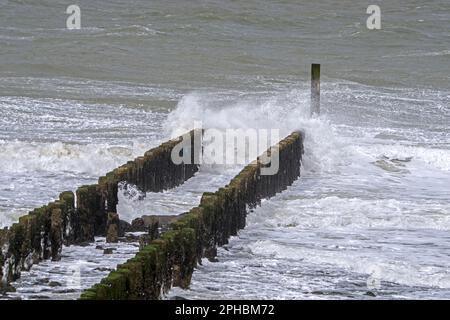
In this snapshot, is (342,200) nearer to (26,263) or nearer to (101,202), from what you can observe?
(101,202)

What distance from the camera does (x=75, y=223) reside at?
11547mm

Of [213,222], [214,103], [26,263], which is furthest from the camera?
[214,103]

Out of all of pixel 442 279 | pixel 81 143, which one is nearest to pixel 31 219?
pixel 442 279

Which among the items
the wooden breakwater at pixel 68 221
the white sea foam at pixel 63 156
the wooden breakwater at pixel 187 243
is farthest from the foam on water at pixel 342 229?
the white sea foam at pixel 63 156

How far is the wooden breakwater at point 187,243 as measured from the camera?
855cm

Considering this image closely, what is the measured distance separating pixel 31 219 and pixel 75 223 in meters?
1.14

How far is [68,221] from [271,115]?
10042 mm

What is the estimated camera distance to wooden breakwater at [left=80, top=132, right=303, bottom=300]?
8.55 meters

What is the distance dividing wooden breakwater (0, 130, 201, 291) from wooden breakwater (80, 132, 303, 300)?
46.3 inches

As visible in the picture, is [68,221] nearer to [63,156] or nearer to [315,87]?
[63,156]

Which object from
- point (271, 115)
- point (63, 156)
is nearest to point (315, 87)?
point (271, 115)

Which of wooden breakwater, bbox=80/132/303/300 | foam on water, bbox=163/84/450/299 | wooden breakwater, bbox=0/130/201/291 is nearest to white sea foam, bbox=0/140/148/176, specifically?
foam on water, bbox=163/84/450/299

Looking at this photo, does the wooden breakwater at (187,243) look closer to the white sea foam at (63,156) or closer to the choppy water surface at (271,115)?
the choppy water surface at (271,115)
